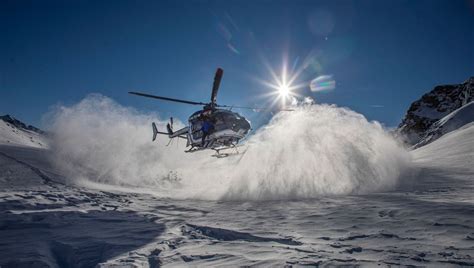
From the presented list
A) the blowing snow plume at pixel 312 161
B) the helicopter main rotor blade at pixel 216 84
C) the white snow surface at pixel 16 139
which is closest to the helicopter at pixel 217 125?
the helicopter main rotor blade at pixel 216 84

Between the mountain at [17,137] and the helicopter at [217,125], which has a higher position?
the mountain at [17,137]

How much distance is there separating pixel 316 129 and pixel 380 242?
873 centimetres

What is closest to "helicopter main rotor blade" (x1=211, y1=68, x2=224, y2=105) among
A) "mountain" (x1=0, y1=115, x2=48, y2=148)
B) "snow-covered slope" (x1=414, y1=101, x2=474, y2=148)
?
"mountain" (x1=0, y1=115, x2=48, y2=148)

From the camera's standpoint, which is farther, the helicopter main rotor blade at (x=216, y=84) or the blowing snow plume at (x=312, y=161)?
the helicopter main rotor blade at (x=216, y=84)

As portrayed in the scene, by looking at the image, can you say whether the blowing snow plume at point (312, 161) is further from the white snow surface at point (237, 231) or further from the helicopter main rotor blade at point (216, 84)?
the helicopter main rotor blade at point (216, 84)

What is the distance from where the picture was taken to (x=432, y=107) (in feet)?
353

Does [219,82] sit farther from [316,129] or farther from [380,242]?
[380,242]

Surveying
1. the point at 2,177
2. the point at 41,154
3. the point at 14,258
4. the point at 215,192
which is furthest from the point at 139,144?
the point at 14,258

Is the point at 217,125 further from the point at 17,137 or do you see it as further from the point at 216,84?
the point at 17,137

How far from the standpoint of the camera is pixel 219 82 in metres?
17.0

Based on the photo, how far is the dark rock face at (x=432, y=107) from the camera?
98.0 meters

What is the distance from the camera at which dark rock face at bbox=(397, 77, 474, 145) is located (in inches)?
3858

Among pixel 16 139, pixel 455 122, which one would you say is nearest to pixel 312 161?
pixel 455 122

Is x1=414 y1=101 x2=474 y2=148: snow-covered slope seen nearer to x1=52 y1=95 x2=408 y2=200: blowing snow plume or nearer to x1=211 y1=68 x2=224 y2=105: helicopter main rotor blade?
x1=52 y1=95 x2=408 y2=200: blowing snow plume
